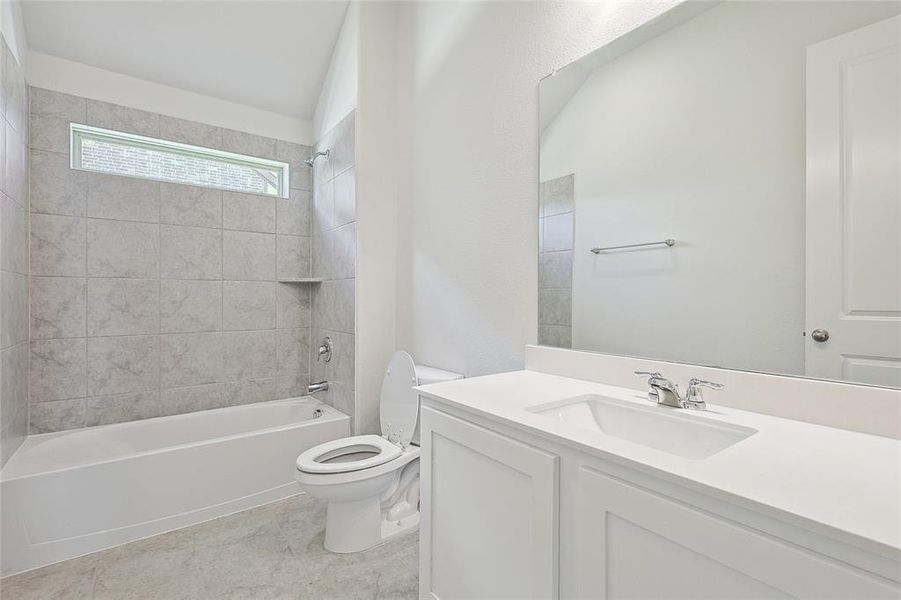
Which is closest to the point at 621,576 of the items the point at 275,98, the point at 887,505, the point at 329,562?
the point at 887,505

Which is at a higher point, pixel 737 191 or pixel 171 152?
pixel 171 152

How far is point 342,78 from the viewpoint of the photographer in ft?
8.79

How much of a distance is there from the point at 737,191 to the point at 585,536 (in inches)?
38.9

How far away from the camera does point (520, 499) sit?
0.99m

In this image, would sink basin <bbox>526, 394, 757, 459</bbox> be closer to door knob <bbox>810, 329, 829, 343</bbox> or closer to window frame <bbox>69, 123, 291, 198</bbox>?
door knob <bbox>810, 329, 829, 343</bbox>

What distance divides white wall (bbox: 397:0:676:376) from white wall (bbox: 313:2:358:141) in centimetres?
29

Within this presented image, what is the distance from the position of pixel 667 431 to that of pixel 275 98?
314 centimetres

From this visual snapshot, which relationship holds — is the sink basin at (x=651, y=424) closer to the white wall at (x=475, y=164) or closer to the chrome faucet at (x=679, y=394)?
the chrome faucet at (x=679, y=394)

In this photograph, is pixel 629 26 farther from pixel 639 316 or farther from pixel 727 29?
pixel 639 316

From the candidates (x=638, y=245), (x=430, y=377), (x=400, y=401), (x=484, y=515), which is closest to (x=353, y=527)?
(x=400, y=401)

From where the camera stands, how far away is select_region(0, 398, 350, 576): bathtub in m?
1.77

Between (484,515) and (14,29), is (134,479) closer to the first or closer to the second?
(484,515)

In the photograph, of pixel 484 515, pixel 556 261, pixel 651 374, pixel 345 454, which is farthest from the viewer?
pixel 345 454

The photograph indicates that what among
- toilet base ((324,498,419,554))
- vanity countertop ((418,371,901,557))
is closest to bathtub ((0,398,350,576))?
toilet base ((324,498,419,554))
